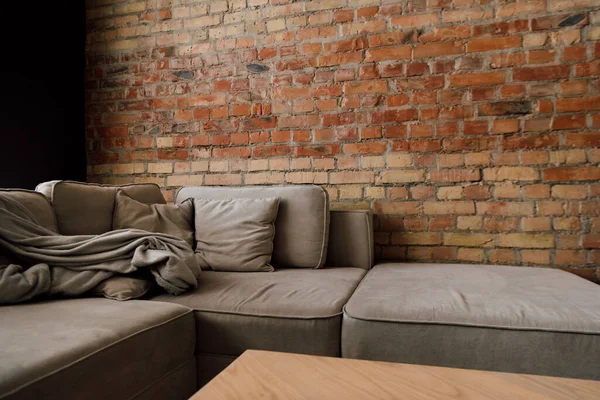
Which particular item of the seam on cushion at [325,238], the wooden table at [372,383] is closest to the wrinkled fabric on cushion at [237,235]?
the seam on cushion at [325,238]

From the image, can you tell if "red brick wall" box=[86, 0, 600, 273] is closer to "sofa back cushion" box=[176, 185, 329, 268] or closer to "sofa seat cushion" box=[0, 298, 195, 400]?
"sofa back cushion" box=[176, 185, 329, 268]

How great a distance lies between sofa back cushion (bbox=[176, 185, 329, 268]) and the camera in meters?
2.08

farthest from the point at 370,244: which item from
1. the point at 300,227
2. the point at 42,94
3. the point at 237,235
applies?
the point at 42,94

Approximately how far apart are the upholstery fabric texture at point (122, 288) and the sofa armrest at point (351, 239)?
971 millimetres

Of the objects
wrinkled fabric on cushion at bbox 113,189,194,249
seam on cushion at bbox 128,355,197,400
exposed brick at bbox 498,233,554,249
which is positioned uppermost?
wrinkled fabric on cushion at bbox 113,189,194,249

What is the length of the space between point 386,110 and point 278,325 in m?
1.41

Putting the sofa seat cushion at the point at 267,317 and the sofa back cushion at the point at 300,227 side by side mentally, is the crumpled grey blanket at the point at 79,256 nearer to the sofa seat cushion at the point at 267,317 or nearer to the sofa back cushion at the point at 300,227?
the sofa seat cushion at the point at 267,317

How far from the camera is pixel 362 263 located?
7.00ft

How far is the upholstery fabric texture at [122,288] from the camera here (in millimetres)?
1491

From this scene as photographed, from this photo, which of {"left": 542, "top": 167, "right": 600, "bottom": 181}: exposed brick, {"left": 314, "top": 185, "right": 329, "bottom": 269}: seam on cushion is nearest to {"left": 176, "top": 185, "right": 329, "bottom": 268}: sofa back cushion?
{"left": 314, "top": 185, "right": 329, "bottom": 269}: seam on cushion

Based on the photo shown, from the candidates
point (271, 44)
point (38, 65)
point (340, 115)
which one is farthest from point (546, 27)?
point (38, 65)

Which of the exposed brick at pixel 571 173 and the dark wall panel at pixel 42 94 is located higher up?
the dark wall panel at pixel 42 94

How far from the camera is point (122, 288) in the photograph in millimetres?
1506

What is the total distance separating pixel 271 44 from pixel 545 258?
193cm
